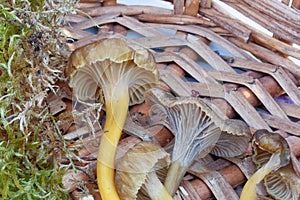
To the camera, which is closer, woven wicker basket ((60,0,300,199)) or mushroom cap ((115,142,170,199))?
mushroom cap ((115,142,170,199))

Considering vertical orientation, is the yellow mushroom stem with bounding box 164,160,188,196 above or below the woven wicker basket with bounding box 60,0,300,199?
below

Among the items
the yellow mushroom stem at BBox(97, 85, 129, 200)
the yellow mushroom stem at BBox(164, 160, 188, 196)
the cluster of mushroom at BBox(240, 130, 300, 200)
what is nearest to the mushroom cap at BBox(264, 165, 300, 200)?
the cluster of mushroom at BBox(240, 130, 300, 200)

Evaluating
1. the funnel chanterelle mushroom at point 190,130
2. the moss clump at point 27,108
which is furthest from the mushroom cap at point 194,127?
the moss clump at point 27,108

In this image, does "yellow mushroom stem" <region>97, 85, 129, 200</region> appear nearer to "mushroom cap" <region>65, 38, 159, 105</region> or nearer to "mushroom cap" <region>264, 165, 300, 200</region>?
"mushroom cap" <region>65, 38, 159, 105</region>

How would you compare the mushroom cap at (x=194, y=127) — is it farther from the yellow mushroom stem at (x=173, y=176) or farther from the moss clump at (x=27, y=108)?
the moss clump at (x=27, y=108)

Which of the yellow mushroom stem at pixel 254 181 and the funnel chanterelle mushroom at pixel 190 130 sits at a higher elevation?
the funnel chanterelle mushroom at pixel 190 130
